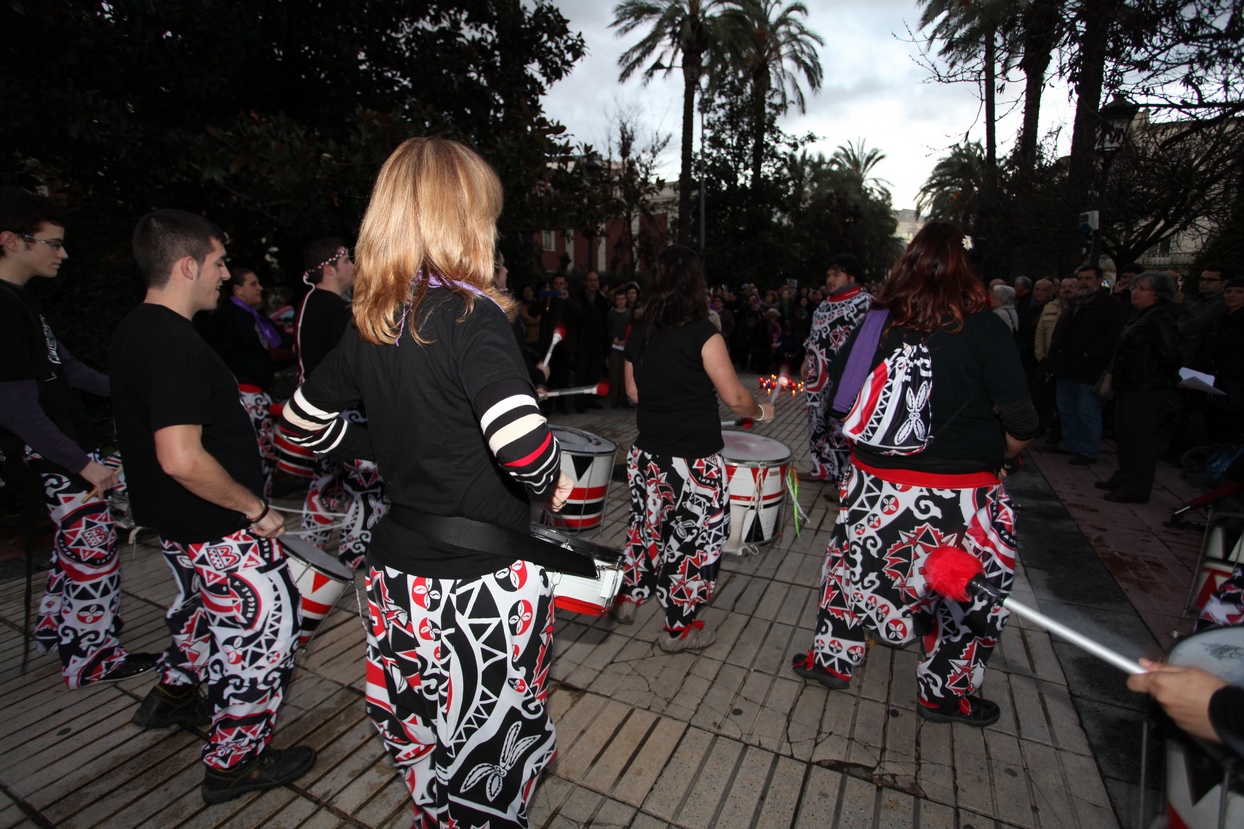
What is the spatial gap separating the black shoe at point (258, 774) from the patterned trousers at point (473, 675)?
1045 millimetres

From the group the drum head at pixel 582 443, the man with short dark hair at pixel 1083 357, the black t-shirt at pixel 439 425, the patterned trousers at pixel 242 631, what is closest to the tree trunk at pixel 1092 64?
the man with short dark hair at pixel 1083 357

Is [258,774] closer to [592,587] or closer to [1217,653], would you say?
[592,587]

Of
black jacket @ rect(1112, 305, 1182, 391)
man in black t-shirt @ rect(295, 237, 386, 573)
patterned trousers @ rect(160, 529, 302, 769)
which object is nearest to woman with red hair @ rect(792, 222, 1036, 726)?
patterned trousers @ rect(160, 529, 302, 769)

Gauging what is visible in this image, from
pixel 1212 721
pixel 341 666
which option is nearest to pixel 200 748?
pixel 341 666

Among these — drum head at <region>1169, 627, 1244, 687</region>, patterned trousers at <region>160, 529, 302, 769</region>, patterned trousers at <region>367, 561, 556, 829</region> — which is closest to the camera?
drum head at <region>1169, 627, 1244, 687</region>

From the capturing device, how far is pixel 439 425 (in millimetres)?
1507

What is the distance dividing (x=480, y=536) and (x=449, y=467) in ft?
0.59

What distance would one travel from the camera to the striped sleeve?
4.64 feet

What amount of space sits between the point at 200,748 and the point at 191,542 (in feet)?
3.54

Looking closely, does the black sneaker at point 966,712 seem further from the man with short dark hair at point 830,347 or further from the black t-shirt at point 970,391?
the man with short dark hair at point 830,347

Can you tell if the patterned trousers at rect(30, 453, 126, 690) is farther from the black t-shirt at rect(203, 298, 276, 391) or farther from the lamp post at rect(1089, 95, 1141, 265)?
the lamp post at rect(1089, 95, 1141, 265)

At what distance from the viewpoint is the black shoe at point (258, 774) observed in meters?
2.32

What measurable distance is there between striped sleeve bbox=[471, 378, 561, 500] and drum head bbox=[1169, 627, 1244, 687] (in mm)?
1460

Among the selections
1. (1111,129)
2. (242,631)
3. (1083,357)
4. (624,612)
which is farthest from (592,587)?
(1111,129)
